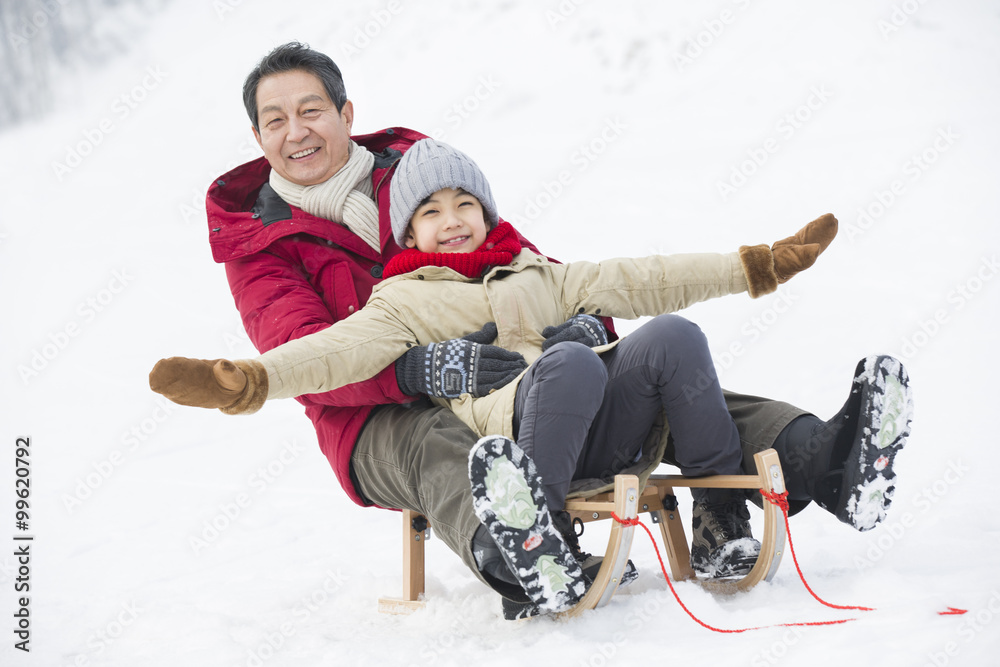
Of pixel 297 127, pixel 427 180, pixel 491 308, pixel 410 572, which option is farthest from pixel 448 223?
pixel 410 572

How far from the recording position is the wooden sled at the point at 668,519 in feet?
5.27

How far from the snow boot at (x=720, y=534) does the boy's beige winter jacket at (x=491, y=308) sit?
434 millimetres

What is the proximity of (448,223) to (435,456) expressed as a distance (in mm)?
607

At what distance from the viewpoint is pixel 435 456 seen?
175cm

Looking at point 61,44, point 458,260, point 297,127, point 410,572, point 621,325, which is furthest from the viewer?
point 61,44

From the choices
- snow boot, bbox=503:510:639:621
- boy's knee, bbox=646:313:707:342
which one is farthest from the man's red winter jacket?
boy's knee, bbox=646:313:707:342

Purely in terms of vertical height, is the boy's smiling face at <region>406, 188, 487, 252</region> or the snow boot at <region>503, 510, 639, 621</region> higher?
the boy's smiling face at <region>406, 188, 487, 252</region>

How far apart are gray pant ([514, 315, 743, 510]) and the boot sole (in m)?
0.23

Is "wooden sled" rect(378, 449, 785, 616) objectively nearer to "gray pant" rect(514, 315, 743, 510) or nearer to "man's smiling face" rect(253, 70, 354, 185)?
"gray pant" rect(514, 315, 743, 510)

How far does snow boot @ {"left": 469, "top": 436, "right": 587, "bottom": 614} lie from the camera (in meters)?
1.47

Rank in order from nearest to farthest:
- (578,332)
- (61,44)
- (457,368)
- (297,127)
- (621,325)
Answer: (457,368)
(578,332)
(297,127)
(621,325)
(61,44)

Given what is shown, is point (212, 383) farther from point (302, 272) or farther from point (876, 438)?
point (876, 438)

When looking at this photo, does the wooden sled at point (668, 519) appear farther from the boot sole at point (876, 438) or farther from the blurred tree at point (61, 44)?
the blurred tree at point (61, 44)

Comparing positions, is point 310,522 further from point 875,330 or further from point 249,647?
point 875,330
